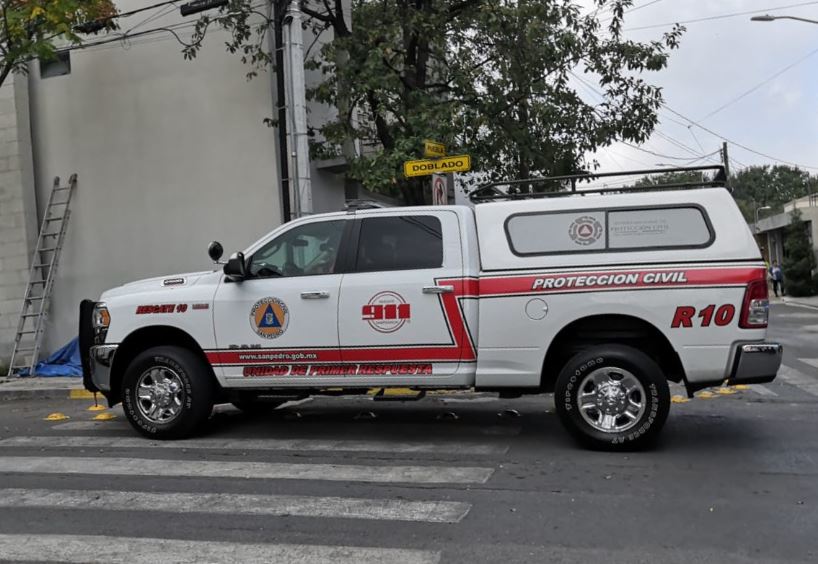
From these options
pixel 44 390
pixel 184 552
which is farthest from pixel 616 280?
pixel 44 390

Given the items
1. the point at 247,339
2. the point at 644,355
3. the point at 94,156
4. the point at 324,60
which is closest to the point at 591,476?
the point at 644,355

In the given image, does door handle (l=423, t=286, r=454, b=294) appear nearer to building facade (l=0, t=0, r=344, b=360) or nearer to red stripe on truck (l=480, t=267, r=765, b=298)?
red stripe on truck (l=480, t=267, r=765, b=298)

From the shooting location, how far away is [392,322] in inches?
254

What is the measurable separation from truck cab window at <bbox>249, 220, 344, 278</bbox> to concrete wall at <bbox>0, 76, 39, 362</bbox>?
9021 millimetres

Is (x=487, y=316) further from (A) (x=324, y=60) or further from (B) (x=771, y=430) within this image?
(A) (x=324, y=60)

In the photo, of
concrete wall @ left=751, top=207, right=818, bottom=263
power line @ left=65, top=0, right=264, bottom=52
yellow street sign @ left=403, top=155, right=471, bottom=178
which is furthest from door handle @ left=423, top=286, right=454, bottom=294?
concrete wall @ left=751, top=207, right=818, bottom=263

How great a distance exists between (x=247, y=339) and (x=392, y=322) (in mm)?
1394

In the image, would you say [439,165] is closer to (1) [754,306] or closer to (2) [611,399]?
(2) [611,399]

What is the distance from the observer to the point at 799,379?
976 cm

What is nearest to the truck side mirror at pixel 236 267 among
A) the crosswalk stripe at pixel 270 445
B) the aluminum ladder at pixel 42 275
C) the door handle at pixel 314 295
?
the door handle at pixel 314 295

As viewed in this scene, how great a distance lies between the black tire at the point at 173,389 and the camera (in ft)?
22.8

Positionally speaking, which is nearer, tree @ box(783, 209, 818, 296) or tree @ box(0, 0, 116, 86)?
tree @ box(0, 0, 116, 86)

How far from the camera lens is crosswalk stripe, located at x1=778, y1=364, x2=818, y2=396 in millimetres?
9062

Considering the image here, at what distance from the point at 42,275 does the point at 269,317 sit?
30.4 ft
